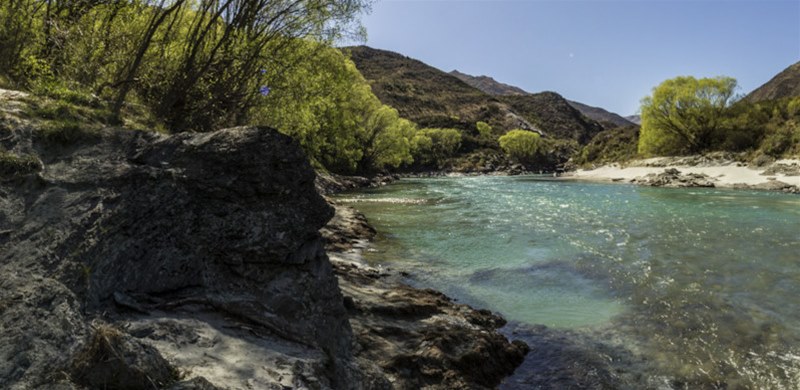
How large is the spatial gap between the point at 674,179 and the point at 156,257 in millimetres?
51089

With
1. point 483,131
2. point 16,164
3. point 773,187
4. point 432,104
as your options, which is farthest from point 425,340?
point 432,104

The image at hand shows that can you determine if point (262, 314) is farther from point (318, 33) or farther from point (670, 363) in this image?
point (318, 33)

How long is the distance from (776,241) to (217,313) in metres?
18.5

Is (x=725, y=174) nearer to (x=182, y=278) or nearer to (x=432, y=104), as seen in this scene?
(x=182, y=278)

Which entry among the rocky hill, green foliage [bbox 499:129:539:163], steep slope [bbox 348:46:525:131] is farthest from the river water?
steep slope [bbox 348:46:525:131]

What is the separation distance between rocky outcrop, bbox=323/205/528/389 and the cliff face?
833 millimetres

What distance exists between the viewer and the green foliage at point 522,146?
105938 millimetres

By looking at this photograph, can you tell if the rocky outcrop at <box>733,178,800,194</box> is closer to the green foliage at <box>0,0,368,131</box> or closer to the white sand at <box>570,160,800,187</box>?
the white sand at <box>570,160,800,187</box>

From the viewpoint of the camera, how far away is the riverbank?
38.6 meters

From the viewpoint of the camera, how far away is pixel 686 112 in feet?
196

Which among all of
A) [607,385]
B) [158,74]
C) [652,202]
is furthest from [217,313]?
[652,202]

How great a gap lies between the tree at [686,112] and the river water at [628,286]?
43.5 meters

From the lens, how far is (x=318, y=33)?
18.0 m

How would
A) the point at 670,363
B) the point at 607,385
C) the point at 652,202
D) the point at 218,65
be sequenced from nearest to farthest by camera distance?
the point at 607,385
the point at 670,363
the point at 218,65
the point at 652,202
